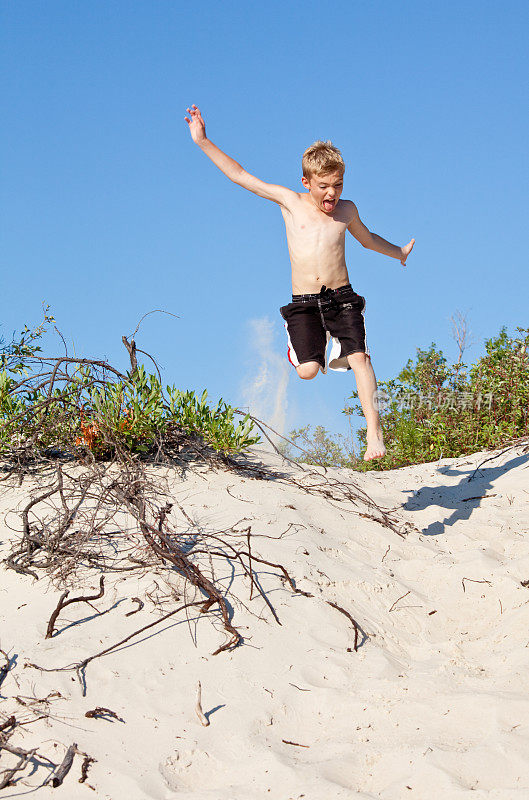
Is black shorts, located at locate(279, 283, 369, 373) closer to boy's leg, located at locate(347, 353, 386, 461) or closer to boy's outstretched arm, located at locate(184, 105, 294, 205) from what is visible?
boy's leg, located at locate(347, 353, 386, 461)

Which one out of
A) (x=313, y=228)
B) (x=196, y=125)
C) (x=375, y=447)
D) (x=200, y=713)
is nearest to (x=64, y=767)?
(x=200, y=713)

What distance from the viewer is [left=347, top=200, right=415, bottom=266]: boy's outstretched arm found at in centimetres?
496

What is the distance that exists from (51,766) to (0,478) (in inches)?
138

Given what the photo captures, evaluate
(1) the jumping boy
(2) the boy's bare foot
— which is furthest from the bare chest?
(2) the boy's bare foot

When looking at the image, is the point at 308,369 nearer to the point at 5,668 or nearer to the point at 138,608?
the point at 138,608

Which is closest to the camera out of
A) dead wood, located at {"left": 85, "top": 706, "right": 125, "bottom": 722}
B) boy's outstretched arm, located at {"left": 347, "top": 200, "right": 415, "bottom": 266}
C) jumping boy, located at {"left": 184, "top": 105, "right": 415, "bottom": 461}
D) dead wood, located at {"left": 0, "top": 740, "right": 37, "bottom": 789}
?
dead wood, located at {"left": 0, "top": 740, "right": 37, "bottom": 789}

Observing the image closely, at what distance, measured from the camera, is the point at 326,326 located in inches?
192

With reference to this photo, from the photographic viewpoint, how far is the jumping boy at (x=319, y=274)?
182 inches

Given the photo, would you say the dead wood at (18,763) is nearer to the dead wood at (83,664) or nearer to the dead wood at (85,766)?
the dead wood at (85,766)

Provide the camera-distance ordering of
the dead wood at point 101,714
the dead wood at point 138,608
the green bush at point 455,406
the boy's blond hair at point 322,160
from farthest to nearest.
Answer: the green bush at point 455,406 < the boy's blond hair at point 322,160 < the dead wood at point 138,608 < the dead wood at point 101,714

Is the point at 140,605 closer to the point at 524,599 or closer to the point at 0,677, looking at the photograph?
the point at 0,677

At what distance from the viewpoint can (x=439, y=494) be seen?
667 cm

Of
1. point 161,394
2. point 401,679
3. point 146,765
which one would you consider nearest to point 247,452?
point 161,394

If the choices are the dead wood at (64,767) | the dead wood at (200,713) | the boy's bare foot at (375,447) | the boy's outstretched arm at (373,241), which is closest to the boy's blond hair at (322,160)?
the boy's outstretched arm at (373,241)
